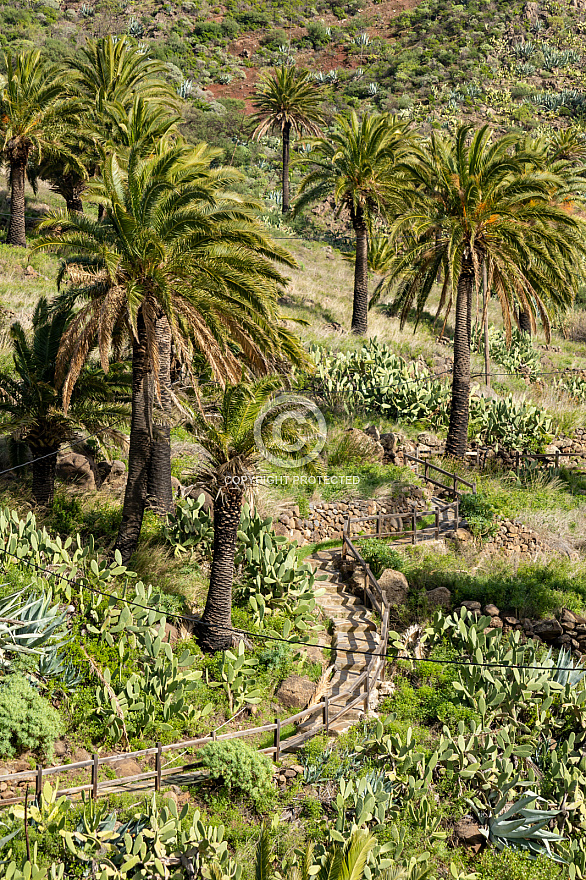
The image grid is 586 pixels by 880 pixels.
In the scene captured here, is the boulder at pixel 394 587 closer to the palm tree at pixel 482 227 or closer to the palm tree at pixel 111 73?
the palm tree at pixel 482 227

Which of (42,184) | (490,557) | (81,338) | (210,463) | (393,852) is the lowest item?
(393,852)

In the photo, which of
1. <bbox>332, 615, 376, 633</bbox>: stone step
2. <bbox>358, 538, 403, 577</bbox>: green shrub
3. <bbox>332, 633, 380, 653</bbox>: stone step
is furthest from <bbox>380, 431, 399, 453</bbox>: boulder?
<bbox>332, 633, 380, 653</bbox>: stone step

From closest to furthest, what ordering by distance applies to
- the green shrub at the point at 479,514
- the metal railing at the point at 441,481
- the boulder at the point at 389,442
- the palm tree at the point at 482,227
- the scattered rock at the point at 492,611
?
the scattered rock at the point at 492,611, the green shrub at the point at 479,514, the palm tree at the point at 482,227, the metal railing at the point at 441,481, the boulder at the point at 389,442

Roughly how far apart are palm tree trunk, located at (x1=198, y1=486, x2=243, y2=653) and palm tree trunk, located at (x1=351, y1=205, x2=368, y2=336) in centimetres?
1657

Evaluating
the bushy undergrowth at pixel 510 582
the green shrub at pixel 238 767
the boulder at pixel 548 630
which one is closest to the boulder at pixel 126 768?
the green shrub at pixel 238 767

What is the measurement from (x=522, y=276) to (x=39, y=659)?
1406 cm

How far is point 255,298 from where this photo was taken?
12.6m

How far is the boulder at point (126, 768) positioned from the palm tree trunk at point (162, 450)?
6185mm

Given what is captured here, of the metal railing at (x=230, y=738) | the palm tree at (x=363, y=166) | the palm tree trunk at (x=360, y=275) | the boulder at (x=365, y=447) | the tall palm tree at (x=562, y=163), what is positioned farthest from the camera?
the tall palm tree at (x=562, y=163)

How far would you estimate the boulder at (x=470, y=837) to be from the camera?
9.60m

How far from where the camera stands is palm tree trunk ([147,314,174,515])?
14227 mm

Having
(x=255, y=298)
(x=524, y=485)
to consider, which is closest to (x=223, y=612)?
(x=255, y=298)

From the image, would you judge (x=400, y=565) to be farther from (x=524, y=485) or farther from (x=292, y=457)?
(x=524, y=485)

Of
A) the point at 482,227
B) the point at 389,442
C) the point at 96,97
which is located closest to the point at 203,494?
the point at 389,442
